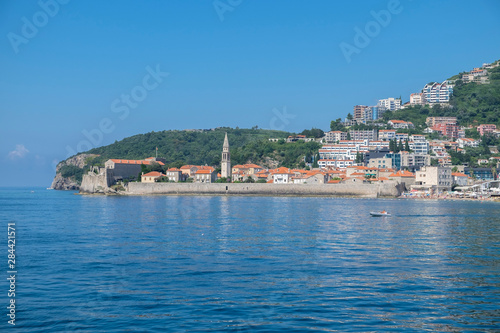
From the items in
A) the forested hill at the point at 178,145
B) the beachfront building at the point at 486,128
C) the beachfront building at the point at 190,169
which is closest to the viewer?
the beachfront building at the point at 190,169

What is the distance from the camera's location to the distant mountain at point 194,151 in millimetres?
101875

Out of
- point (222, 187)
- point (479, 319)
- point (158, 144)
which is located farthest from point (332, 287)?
point (158, 144)

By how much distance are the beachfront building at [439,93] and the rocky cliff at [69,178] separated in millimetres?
94910

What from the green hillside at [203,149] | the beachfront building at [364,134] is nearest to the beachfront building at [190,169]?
the green hillside at [203,149]

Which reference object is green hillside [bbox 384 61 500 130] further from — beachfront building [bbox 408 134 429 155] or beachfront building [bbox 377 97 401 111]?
beachfront building [bbox 408 134 429 155]

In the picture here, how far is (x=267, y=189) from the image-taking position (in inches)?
2842

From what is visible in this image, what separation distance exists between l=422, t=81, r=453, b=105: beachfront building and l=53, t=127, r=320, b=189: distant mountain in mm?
44641

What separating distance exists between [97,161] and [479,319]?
11985 cm

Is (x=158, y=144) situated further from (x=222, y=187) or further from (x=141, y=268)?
(x=141, y=268)

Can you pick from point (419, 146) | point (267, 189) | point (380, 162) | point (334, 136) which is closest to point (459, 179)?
point (380, 162)

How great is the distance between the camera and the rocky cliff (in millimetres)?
119312

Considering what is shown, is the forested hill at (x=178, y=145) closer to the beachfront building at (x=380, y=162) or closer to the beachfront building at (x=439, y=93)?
the beachfront building at (x=380, y=162)

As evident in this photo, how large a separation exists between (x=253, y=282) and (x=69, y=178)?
116 metres

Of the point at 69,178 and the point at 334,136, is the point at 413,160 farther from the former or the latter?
the point at 69,178
